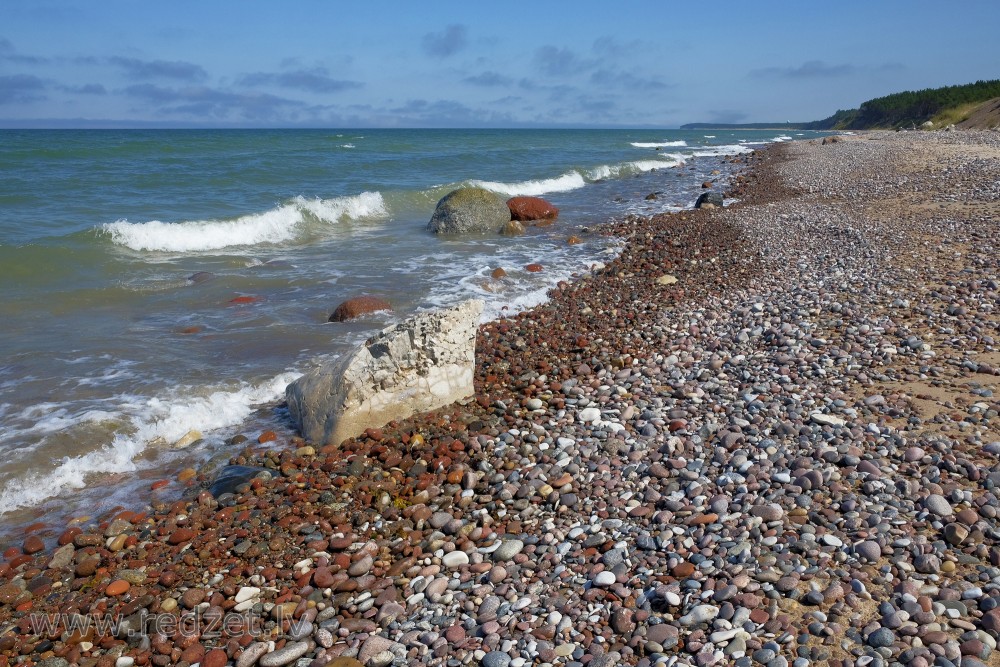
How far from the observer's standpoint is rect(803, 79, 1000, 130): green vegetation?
60.2 metres

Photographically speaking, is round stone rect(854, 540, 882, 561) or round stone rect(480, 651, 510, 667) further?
round stone rect(854, 540, 882, 561)

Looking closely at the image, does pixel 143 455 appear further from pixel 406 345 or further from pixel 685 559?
pixel 685 559

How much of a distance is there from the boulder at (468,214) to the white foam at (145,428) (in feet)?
33.3

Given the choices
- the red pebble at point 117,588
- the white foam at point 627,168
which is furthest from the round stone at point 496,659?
the white foam at point 627,168

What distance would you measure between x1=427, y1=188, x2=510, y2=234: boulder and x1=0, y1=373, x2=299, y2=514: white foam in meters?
10.2

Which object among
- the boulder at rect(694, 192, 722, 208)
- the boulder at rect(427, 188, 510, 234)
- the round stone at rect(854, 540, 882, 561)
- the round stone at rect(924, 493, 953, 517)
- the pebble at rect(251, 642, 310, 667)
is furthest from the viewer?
the boulder at rect(694, 192, 722, 208)

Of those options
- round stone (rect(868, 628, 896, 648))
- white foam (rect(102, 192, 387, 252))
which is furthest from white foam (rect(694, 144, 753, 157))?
round stone (rect(868, 628, 896, 648))

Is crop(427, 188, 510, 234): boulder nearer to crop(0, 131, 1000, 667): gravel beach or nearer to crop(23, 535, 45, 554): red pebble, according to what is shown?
crop(0, 131, 1000, 667): gravel beach

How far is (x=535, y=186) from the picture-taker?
28641 mm

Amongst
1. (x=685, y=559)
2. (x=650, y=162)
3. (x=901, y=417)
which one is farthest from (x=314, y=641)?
(x=650, y=162)

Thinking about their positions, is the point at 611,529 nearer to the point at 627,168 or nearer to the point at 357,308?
the point at 357,308

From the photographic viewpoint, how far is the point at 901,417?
5086 mm

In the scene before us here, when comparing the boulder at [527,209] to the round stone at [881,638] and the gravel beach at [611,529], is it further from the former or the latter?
the round stone at [881,638]

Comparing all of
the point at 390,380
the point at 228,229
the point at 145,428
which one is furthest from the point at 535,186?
the point at 145,428
